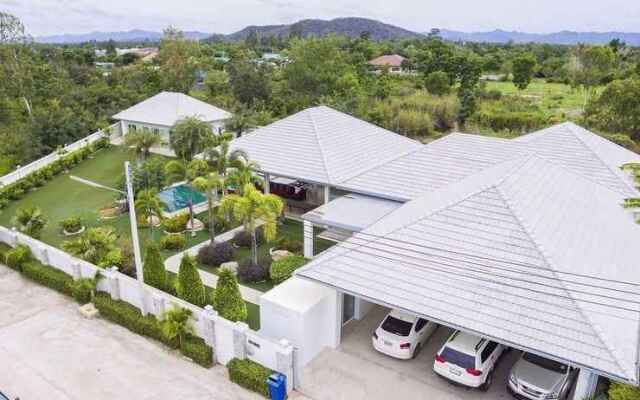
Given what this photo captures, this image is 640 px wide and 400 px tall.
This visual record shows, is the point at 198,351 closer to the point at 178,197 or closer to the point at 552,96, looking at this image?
the point at 178,197

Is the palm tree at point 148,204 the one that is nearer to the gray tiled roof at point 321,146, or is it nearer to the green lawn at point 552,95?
the gray tiled roof at point 321,146

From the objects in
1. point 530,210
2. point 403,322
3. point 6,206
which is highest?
point 530,210

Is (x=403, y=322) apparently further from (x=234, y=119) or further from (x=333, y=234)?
(x=234, y=119)

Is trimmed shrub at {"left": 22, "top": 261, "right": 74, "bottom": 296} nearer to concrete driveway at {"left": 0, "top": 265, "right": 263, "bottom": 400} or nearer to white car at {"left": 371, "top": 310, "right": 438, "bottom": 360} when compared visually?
concrete driveway at {"left": 0, "top": 265, "right": 263, "bottom": 400}

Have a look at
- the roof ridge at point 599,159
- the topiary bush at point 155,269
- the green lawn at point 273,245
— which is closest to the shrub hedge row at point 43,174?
the green lawn at point 273,245

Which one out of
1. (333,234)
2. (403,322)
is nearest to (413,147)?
(333,234)

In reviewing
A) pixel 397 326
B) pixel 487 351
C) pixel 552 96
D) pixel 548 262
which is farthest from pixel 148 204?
pixel 552 96
